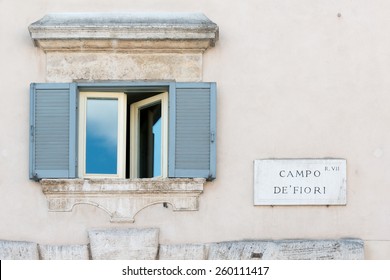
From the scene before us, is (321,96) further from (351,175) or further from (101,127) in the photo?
(101,127)

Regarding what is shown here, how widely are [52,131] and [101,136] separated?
1.64ft

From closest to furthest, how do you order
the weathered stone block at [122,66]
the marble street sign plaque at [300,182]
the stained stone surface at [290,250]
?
the stained stone surface at [290,250], the marble street sign plaque at [300,182], the weathered stone block at [122,66]

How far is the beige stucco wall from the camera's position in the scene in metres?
9.99

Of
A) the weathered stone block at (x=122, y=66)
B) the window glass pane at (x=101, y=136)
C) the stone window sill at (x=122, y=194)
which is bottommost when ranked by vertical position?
the stone window sill at (x=122, y=194)

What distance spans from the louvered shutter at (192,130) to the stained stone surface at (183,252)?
0.66m

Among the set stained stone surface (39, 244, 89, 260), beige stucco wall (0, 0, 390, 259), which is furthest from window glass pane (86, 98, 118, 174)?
stained stone surface (39, 244, 89, 260)

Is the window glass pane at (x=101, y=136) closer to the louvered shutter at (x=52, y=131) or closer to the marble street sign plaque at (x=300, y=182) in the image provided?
the louvered shutter at (x=52, y=131)

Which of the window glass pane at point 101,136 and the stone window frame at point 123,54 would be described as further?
the window glass pane at point 101,136

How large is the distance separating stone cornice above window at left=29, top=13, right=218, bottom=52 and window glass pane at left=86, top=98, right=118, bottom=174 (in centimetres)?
Answer: 58

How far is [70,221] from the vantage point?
32.8 feet

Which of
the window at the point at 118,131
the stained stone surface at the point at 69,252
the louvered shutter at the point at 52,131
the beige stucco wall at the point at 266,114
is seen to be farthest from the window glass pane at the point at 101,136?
the stained stone surface at the point at 69,252

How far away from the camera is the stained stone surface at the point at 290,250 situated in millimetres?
9883

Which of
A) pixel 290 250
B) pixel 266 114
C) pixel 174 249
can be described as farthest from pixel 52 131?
pixel 290 250
